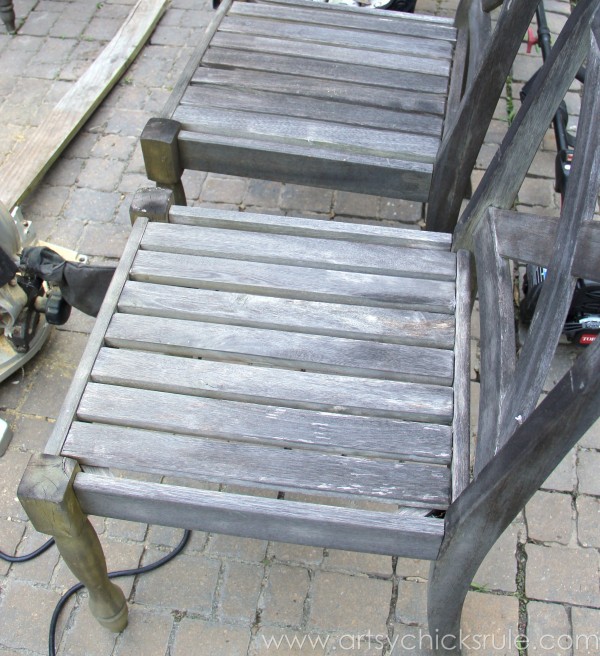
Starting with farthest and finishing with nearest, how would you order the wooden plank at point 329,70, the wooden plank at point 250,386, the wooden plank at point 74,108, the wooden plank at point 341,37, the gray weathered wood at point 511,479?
the wooden plank at point 74,108 < the wooden plank at point 341,37 < the wooden plank at point 329,70 < the wooden plank at point 250,386 < the gray weathered wood at point 511,479

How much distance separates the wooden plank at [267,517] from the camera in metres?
1.60

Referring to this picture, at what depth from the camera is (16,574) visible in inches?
89.9

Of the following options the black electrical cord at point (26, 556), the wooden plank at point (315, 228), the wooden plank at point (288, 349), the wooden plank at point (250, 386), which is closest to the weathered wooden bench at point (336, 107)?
the wooden plank at point (315, 228)

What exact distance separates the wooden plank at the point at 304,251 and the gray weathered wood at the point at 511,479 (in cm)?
76

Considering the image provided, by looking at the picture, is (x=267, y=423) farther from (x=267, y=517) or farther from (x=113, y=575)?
(x=113, y=575)

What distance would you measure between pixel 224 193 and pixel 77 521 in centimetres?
195

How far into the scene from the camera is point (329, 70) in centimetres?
264

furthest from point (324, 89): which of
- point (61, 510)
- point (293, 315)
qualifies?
A: point (61, 510)

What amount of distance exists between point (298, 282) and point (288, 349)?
24cm

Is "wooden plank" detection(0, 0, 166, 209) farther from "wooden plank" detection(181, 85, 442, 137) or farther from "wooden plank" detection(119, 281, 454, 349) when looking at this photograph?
"wooden plank" detection(119, 281, 454, 349)

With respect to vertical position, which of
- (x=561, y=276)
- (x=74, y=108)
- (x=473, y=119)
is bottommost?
(x=74, y=108)

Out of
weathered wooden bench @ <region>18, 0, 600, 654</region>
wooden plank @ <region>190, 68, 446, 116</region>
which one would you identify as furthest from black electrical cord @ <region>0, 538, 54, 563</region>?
wooden plank @ <region>190, 68, 446, 116</region>

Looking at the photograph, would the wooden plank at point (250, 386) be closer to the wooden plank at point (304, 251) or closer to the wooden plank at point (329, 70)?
the wooden plank at point (304, 251)

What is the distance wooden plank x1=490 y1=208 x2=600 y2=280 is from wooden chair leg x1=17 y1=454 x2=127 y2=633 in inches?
46.3
